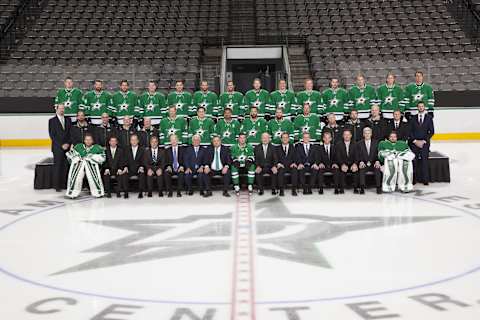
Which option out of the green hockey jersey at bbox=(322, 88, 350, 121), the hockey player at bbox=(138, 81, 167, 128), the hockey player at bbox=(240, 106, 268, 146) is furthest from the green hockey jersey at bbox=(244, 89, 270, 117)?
the hockey player at bbox=(138, 81, 167, 128)

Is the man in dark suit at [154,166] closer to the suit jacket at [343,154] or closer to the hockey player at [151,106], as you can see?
the hockey player at [151,106]

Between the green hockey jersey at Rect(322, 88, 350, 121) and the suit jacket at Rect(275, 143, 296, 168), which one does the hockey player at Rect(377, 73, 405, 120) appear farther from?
the suit jacket at Rect(275, 143, 296, 168)

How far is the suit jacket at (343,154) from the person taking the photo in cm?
856

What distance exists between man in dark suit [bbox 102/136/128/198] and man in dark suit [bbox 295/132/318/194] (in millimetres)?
2471

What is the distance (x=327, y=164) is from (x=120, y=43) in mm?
9852

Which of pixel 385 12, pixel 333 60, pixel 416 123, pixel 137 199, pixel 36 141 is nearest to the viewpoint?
pixel 137 199

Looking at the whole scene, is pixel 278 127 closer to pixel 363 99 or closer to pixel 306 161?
pixel 306 161

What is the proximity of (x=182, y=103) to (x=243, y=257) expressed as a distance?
4692mm

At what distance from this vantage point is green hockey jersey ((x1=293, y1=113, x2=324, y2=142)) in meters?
8.95

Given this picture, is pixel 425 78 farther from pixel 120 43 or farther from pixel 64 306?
pixel 64 306

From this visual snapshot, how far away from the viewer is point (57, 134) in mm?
9031

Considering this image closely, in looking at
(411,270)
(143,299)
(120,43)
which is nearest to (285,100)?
(411,270)

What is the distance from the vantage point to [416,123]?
9.09 metres

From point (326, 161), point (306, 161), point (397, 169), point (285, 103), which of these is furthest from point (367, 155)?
point (285, 103)
